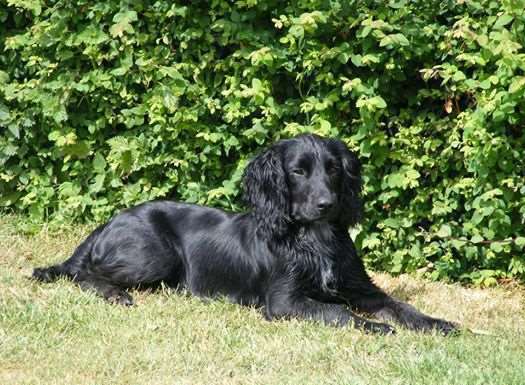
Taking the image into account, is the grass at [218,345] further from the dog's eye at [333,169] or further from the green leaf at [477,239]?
the dog's eye at [333,169]

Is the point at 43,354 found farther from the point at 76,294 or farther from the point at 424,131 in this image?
the point at 424,131

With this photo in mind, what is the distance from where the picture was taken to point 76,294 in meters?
5.48

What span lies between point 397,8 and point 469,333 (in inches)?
88.6

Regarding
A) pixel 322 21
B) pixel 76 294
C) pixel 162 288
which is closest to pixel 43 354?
pixel 76 294

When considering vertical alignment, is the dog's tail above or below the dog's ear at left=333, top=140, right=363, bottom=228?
below

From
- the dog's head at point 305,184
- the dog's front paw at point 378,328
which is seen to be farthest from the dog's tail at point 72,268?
the dog's front paw at point 378,328

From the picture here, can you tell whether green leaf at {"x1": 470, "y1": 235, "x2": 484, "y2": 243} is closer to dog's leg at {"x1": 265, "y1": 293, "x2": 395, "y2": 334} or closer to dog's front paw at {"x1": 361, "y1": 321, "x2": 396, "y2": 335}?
dog's leg at {"x1": 265, "y1": 293, "x2": 395, "y2": 334}

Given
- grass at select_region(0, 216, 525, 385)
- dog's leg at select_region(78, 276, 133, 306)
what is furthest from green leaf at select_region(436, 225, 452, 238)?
dog's leg at select_region(78, 276, 133, 306)

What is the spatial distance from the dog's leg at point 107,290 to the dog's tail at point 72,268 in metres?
0.15

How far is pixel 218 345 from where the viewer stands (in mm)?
4633

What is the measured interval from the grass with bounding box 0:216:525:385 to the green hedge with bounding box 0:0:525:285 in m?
0.72

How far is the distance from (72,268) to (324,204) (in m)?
1.81

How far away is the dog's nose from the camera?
5.20m

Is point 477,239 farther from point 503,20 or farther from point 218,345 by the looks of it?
point 218,345
